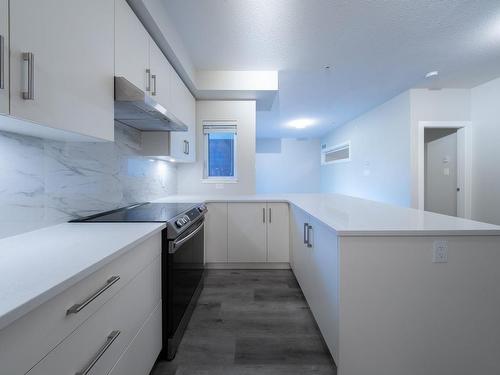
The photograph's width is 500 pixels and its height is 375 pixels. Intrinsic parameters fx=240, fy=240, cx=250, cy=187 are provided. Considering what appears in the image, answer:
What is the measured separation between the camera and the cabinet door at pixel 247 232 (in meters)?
2.85

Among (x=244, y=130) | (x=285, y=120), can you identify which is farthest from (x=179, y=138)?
(x=285, y=120)

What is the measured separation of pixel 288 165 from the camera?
7.92 meters

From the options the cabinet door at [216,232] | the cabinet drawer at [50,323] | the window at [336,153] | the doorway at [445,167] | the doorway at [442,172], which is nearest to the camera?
the cabinet drawer at [50,323]

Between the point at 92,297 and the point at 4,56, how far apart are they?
2.51ft

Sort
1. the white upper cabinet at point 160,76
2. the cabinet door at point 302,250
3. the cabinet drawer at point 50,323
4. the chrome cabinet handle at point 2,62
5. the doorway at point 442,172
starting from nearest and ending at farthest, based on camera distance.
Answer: the cabinet drawer at point 50,323
the chrome cabinet handle at point 2,62
the white upper cabinet at point 160,76
the cabinet door at point 302,250
the doorway at point 442,172

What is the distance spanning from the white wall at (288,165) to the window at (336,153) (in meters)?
0.42

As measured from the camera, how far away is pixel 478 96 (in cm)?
360

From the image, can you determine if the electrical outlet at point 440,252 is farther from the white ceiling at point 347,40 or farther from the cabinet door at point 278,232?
the white ceiling at point 347,40

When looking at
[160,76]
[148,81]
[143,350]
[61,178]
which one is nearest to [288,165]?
[160,76]

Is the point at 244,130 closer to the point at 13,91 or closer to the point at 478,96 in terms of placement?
the point at 13,91

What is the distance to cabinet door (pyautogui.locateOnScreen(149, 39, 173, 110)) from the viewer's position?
183 centimetres

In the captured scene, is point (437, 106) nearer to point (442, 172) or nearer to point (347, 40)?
point (442, 172)

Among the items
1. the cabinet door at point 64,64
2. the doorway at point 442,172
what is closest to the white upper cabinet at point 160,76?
the cabinet door at point 64,64

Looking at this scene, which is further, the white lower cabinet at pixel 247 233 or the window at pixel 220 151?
the window at pixel 220 151
